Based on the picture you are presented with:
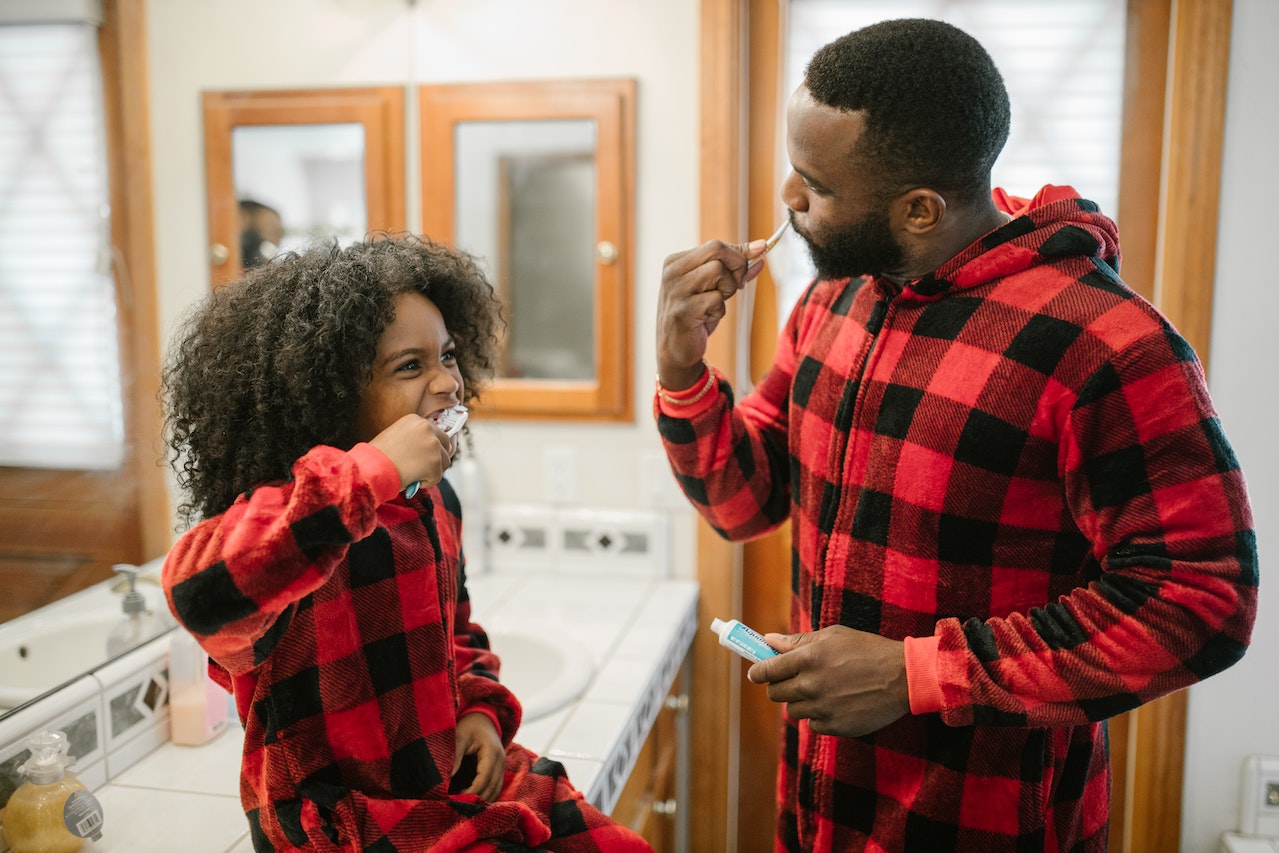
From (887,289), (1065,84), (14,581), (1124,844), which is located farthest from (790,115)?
(1124,844)

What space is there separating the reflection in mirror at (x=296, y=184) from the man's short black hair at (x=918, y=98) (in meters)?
0.92

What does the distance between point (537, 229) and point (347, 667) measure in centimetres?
121

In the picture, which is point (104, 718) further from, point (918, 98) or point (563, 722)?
point (918, 98)

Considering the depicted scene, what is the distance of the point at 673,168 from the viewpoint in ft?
5.91

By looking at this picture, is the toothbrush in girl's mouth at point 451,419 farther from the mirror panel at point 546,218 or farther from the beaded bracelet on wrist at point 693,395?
the mirror panel at point 546,218

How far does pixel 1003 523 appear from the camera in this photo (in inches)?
34.7

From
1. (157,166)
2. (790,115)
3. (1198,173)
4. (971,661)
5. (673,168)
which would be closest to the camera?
(971,661)

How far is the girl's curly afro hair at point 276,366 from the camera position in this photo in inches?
31.1

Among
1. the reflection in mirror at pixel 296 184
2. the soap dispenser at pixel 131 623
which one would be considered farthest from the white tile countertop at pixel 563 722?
the reflection in mirror at pixel 296 184

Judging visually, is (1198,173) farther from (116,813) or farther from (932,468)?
(116,813)

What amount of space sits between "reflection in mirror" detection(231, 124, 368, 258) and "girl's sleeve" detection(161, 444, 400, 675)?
3.06 ft

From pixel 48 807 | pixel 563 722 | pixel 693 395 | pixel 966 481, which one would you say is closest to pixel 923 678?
pixel 966 481

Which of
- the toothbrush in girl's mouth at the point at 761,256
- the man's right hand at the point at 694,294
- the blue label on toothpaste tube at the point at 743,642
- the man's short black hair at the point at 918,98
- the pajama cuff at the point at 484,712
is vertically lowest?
the pajama cuff at the point at 484,712

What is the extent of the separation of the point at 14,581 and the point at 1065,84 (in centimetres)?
180
